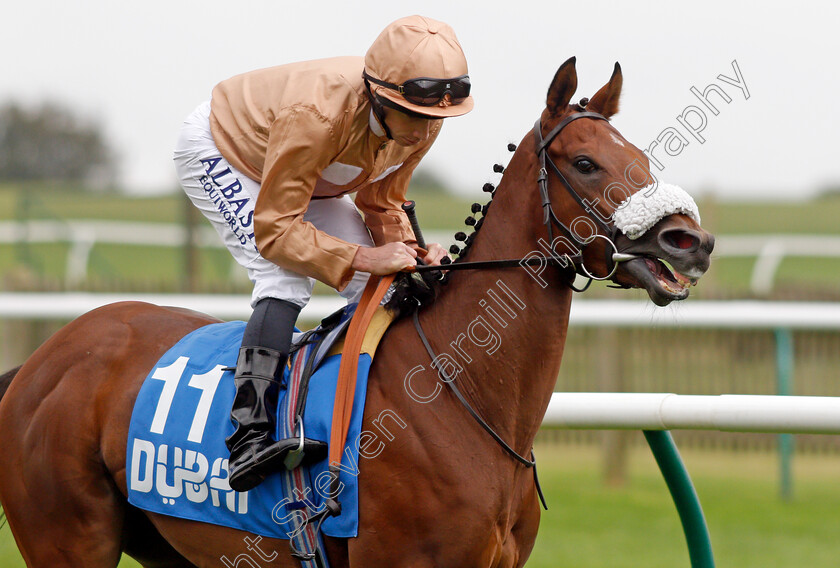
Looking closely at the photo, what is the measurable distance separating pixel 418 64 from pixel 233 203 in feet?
2.56

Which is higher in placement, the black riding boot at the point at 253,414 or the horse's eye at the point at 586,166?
the horse's eye at the point at 586,166

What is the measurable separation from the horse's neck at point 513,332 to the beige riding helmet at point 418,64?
28 centimetres

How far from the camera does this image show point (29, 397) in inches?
123

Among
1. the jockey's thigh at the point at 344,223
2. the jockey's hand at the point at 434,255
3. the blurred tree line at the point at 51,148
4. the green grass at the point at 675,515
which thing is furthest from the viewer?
the blurred tree line at the point at 51,148

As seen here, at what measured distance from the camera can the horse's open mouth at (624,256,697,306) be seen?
2387mm

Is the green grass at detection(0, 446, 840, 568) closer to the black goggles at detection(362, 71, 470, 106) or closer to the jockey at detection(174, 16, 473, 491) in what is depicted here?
the jockey at detection(174, 16, 473, 491)

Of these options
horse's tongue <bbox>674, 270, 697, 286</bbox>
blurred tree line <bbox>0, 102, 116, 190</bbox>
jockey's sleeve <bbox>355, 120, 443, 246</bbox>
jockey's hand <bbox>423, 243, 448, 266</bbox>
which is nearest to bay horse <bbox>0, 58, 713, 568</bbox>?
horse's tongue <bbox>674, 270, 697, 286</bbox>

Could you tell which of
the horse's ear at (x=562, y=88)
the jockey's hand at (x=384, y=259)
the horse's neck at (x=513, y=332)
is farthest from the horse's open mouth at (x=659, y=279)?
the jockey's hand at (x=384, y=259)

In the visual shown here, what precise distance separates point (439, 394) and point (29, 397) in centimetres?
140

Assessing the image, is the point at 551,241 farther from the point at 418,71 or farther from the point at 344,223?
the point at 344,223

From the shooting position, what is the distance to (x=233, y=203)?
301 cm

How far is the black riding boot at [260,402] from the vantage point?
2.61 m

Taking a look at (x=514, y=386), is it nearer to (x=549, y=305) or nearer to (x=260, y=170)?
(x=549, y=305)

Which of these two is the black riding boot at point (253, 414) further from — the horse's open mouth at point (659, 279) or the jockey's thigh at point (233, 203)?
the horse's open mouth at point (659, 279)
